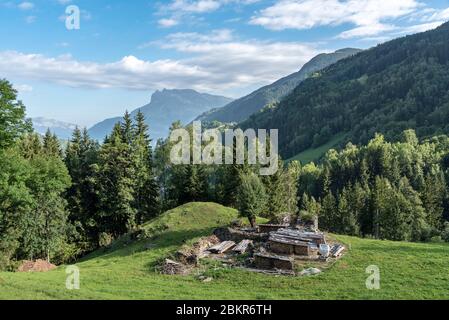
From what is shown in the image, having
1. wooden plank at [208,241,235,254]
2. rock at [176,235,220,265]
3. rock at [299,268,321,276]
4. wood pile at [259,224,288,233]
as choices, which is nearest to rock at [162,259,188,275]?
rock at [176,235,220,265]

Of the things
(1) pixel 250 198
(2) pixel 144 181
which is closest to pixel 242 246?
(1) pixel 250 198

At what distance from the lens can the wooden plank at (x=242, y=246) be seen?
36281mm

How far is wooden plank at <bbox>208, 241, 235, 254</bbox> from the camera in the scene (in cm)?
3718

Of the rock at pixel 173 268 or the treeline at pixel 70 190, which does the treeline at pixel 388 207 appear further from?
the treeline at pixel 70 190

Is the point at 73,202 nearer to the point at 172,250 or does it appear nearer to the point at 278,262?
the point at 172,250

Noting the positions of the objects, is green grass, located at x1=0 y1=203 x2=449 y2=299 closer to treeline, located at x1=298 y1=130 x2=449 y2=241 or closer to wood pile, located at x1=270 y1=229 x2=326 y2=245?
wood pile, located at x1=270 y1=229 x2=326 y2=245

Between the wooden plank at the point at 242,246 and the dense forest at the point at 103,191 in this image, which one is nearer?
the wooden plank at the point at 242,246

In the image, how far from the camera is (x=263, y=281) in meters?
27.9

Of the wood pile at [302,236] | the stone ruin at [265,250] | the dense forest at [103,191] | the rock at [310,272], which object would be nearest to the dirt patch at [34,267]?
the dense forest at [103,191]

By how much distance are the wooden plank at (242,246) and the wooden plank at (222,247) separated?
3.50 ft

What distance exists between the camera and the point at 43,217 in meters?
52.3

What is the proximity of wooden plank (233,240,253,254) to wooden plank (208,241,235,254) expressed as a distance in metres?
1.07

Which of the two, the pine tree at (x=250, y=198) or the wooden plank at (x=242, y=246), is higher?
the pine tree at (x=250, y=198)

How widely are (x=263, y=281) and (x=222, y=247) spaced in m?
10.4
